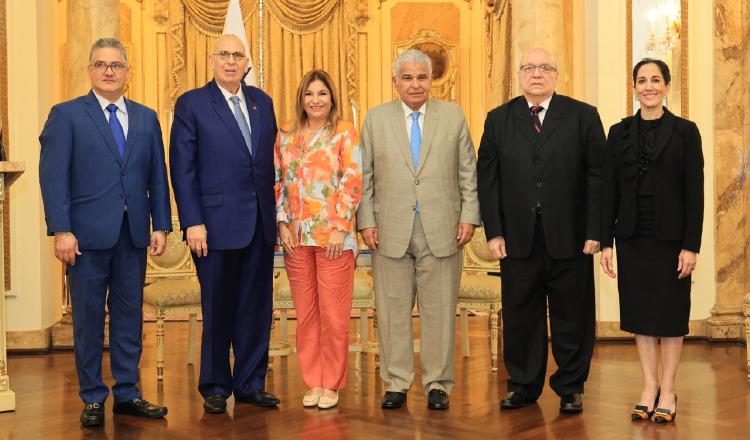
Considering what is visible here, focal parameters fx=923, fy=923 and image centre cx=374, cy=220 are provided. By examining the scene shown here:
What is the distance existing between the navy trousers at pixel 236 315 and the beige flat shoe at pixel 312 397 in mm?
244

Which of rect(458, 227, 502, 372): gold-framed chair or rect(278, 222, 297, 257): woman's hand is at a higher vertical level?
rect(278, 222, 297, 257): woman's hand

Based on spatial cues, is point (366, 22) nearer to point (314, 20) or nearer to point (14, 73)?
point (314, 20)

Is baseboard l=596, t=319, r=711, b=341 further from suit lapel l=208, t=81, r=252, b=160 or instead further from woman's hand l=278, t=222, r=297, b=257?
suit lapel l=208, t=81, r=252, b=160

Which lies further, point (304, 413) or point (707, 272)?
point (707, 272)

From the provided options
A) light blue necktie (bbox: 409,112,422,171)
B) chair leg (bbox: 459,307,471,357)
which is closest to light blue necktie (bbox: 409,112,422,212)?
light blue necktie (bbox: 409,112,422,171)

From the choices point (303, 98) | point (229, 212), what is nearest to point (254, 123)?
point (303, 98)

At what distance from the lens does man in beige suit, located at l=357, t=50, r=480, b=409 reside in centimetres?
446

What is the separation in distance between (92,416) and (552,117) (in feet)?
8.45

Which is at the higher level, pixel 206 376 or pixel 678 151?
pixel 678 151

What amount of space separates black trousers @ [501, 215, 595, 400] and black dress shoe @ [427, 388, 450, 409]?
32 cm

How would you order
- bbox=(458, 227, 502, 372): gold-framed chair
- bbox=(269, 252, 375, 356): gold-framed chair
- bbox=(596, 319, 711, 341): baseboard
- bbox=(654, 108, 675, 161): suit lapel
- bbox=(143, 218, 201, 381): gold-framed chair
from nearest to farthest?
bbox=(654, 108, 675, 161): suit lapel, bbox=(143, 218, 201, 381): gold-framed chair, bbox=(458, 227, 502, 372): gold-framed chair, bbox=(269, 252, 375, 356): gold-framed chair, bbox=(596, 319, 711, 341): baseboard

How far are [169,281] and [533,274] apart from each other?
2579mm

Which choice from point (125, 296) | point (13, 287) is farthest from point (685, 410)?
point (13, 287)

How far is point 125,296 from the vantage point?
14.4 feet
